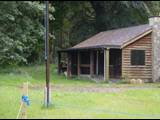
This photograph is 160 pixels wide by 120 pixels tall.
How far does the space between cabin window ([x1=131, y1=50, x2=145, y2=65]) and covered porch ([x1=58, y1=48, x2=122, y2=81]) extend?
0.93m

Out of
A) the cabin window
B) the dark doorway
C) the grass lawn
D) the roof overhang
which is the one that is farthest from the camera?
the dark doorway

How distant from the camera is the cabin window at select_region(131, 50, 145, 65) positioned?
106 feet

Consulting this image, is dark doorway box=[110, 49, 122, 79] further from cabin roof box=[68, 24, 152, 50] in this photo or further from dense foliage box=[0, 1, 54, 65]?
dense foliage box=[0, 1, 54, 65]

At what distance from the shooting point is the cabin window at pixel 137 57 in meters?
32.3

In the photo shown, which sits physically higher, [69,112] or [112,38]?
[112,38]

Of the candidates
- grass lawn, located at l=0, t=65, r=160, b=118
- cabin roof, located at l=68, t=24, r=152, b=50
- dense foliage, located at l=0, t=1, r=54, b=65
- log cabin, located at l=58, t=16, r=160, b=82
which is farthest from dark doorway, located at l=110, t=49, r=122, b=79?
dense foliage, located at l=0, t=1, r=54, b=65

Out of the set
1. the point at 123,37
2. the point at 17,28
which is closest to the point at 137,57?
the point at 123,37

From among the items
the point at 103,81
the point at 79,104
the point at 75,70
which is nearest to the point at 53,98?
the point at 79,104

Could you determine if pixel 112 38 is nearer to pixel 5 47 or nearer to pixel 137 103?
pixel 137 103

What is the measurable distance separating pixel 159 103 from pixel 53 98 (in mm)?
4336

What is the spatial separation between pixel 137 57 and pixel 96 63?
4.16 m

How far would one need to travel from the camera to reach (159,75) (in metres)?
33.0

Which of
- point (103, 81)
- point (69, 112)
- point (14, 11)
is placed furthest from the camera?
point (103, 81)

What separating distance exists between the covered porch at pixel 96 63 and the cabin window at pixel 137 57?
0.93m
